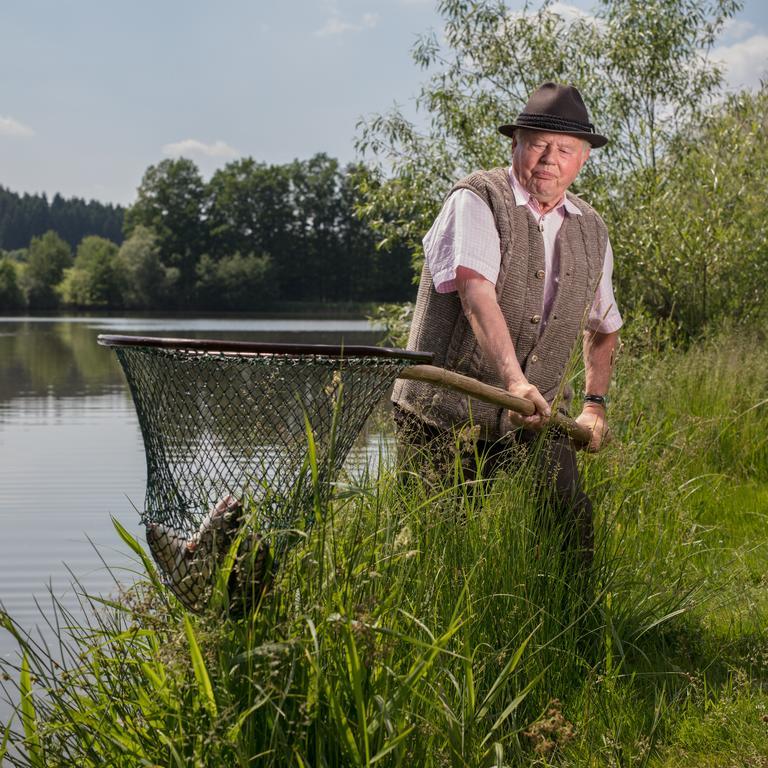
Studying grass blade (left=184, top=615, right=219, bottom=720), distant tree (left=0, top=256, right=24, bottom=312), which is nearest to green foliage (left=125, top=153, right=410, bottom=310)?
distant tree (left=0, top=256, right=24, bottom=312)

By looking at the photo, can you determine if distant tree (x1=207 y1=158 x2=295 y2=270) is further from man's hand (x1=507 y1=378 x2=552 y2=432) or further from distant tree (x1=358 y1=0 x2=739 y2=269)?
man's hand (x1=507 y1=378 x2=552 y2=432)

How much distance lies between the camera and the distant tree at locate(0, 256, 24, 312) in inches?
4213

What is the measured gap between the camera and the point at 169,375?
127 inches

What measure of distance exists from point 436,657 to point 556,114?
86.7 inches

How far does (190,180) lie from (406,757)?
118944 millimetres

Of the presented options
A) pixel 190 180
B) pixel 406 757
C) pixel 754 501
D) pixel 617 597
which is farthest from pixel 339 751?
pixel 190 180

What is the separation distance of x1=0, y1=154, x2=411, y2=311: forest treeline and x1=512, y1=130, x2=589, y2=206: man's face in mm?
98292

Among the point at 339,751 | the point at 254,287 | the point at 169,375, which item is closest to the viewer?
the point at 339,751

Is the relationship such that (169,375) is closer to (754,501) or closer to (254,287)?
(754,501)

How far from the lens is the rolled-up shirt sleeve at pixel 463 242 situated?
13.9 ft

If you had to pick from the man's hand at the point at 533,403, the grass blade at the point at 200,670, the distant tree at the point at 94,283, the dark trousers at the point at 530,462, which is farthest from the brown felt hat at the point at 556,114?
the distant tree at the point at 94,283

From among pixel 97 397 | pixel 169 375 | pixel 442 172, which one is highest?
pixel 442 172

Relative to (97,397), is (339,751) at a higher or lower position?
higher

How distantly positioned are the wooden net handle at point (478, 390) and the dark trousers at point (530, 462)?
0.07 m
